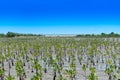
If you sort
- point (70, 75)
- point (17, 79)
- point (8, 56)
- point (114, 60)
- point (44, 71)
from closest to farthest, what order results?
point (70, 75)
point (17, 79)
point (44, 71)
point (114, 60)
point (8, 56)

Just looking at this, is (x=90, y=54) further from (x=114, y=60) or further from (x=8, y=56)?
(x=8, y=56)

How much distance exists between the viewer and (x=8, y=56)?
12484mm

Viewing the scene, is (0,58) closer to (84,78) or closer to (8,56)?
(8,56)

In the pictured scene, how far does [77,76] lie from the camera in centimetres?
876

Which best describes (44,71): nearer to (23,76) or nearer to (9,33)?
(23,76)

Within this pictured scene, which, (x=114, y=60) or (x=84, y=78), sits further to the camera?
(x=114, y=60)

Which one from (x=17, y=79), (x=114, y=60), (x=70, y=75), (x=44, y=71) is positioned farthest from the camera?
(x=114, y=60)

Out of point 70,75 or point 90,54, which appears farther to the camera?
point 90,54

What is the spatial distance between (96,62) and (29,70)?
3273mm

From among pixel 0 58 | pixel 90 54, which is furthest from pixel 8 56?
pixel 90 54

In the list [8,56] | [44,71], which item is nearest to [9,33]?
[8,56]

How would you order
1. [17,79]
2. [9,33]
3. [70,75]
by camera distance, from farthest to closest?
1. [9,33]
2. [17,79]
3. [70,75]

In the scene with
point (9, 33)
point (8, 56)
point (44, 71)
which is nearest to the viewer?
point (44, 71)

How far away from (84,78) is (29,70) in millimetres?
2405
